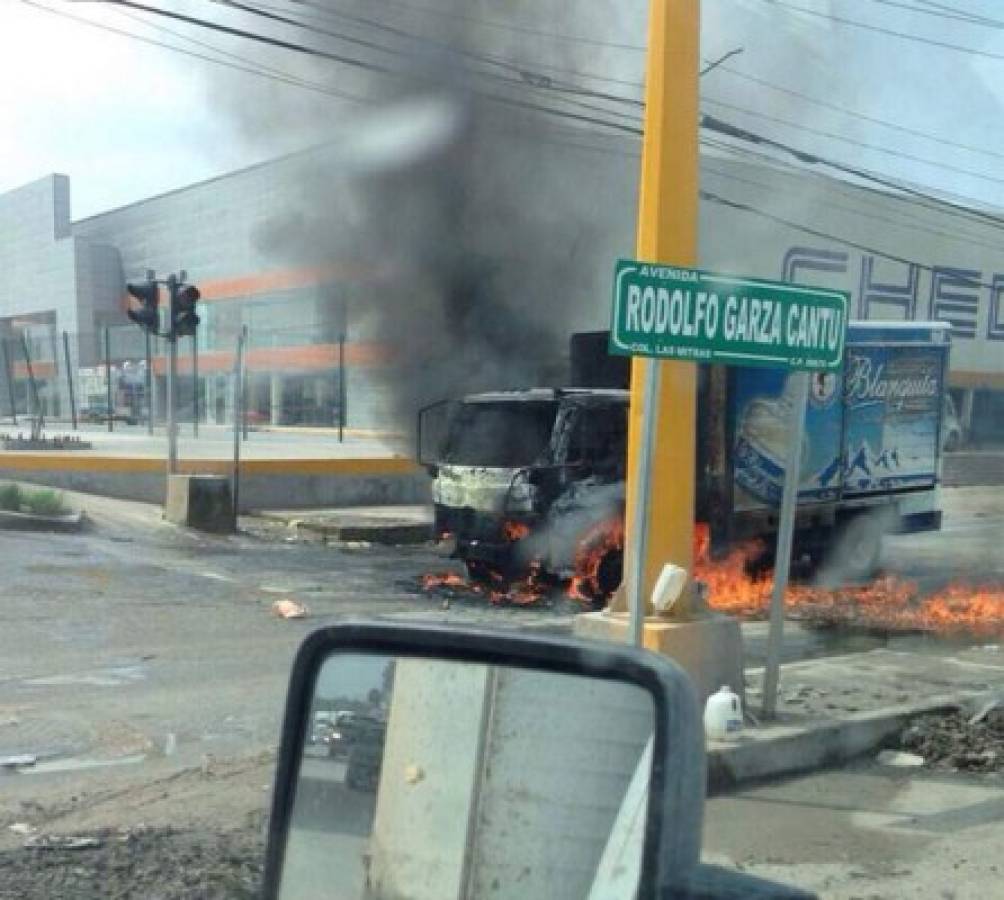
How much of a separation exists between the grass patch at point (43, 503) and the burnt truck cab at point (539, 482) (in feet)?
21.1

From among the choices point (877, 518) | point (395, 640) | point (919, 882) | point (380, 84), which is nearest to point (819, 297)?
point (919, 882)

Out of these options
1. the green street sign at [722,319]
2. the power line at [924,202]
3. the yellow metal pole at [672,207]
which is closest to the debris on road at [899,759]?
the yellow metal pole at [672,207]

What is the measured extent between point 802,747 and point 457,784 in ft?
13.7

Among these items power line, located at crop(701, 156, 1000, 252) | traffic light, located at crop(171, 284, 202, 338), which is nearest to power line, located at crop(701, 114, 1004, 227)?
power line, located at crop(701, 156, 1000, 252)

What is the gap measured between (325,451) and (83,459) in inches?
305

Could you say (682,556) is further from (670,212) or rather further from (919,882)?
(919,882)

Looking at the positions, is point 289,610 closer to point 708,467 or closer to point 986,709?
point 708,467

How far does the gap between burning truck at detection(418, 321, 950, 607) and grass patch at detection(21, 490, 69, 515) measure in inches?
228

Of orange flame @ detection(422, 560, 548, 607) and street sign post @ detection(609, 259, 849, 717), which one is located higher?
street sign post @ detection(609, 259, 849, 717)

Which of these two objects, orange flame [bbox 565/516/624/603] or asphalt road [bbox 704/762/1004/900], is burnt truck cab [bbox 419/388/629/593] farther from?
asphalt road [bbox 704/762/1004/900]

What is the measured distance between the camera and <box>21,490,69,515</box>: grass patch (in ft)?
52.4

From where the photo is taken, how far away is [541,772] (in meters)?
1.97

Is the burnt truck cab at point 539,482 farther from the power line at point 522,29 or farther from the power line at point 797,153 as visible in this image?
the power line at point 522,29

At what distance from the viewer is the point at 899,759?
6.05 m
